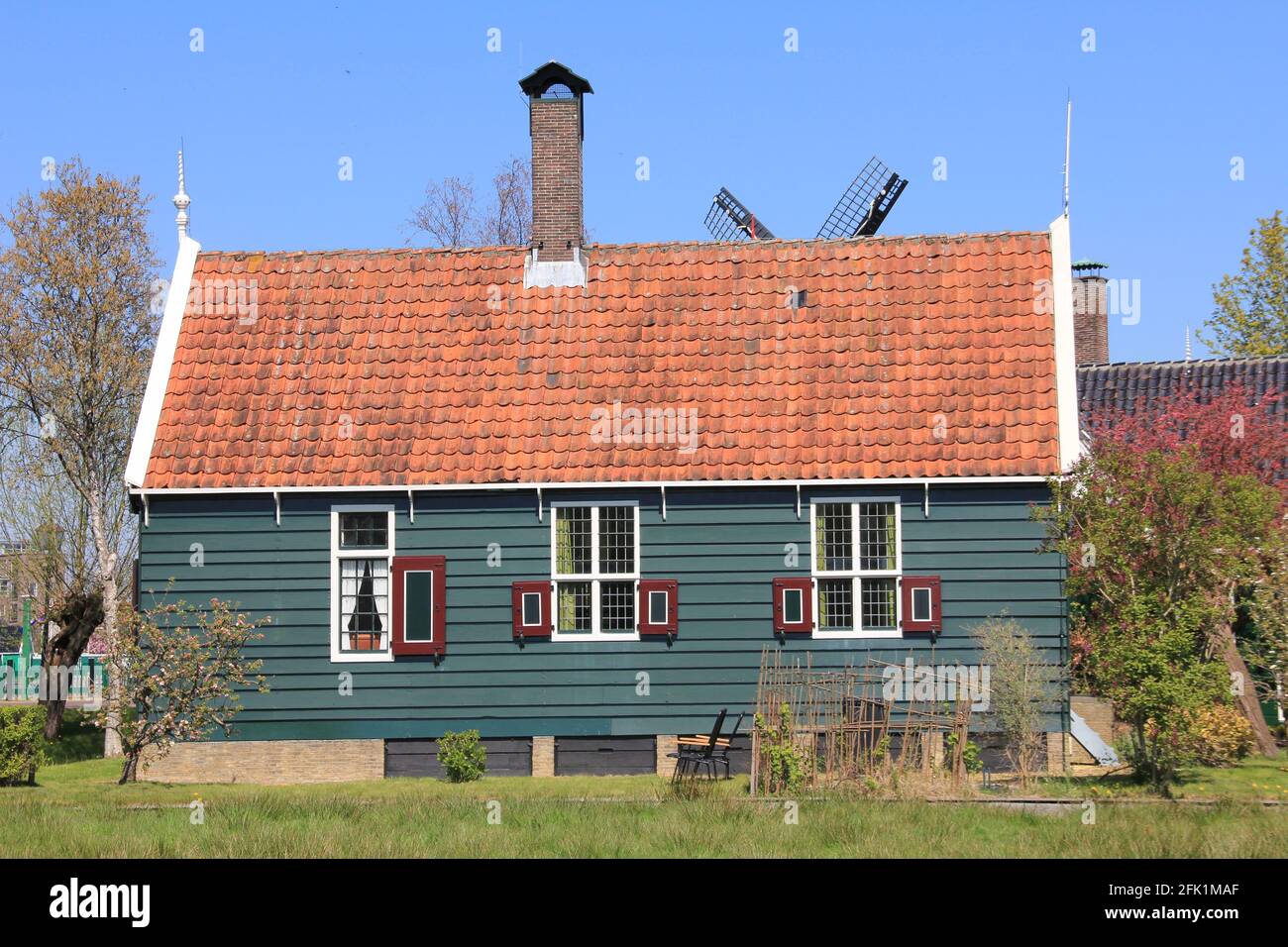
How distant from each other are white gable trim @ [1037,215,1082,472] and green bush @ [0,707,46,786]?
1380 cm

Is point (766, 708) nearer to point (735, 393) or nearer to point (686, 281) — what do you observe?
point (735, 393)

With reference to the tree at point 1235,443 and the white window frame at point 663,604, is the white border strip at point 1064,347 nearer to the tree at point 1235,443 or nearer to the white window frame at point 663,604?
the tree at point 1235,443

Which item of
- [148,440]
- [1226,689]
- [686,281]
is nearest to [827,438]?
[686,281]

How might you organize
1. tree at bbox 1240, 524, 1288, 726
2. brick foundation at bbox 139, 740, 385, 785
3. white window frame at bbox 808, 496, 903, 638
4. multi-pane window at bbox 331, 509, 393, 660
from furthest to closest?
multi-pane window at bbox 331, 509, 393, 660 < brick foundation at bbox 139, 740, 385, 785 < white window frame at bbox 808, 496, 903, 638 < tree at bbox 1240, 524, 1288, 726

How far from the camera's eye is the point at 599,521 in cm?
2011

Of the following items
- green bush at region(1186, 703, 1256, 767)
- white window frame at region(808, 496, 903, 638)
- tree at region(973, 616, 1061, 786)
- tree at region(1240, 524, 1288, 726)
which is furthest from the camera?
white window frame at region(808, 496, 903, 638)

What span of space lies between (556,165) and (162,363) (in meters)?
6.43

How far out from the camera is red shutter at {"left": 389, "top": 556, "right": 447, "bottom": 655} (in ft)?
65.5

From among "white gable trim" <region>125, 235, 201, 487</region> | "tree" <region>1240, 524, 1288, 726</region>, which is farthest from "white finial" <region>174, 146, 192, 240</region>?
"tree" <region>1240, 524, 1288, 726</region>

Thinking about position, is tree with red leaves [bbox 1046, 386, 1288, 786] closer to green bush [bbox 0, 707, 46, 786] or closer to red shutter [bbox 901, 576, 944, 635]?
red shutter [bbox 901, 576, 944, 635]

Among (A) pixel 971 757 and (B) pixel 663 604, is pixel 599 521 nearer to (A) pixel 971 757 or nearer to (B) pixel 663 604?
(B) pixel 663 604

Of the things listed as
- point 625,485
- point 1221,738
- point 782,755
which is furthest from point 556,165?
point 1221,738

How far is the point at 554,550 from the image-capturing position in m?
20.0

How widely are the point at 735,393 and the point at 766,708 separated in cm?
455
